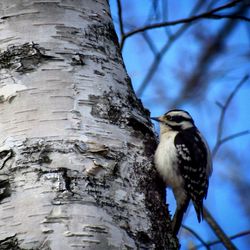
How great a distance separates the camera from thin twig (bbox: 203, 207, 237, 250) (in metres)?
3.94

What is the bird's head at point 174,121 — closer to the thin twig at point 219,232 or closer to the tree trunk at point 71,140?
the thin twig at point 219,232

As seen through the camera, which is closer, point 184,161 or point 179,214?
point 179,214

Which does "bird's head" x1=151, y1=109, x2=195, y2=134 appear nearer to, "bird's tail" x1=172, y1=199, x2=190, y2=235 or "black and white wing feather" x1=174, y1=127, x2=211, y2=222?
"black and white wing feather" x1=174, y1=127, x2=211, y2=222

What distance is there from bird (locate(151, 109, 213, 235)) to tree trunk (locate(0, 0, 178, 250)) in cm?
91

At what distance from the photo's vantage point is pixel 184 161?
14.8 ft

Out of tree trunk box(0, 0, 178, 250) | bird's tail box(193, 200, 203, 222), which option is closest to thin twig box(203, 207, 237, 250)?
bird's tail box(193, 200, 203, 222)

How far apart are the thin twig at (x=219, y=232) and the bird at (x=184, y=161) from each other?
0.08 m

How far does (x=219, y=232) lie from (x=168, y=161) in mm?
651

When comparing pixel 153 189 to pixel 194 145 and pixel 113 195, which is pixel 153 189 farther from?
pixel 194 145

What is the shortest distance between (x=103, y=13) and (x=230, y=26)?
9.24 feet

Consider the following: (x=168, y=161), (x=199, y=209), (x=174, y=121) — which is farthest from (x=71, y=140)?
(x=174, y=121)

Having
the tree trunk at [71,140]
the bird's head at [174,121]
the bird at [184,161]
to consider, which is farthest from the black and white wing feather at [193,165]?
the tree trunk at [71,140]

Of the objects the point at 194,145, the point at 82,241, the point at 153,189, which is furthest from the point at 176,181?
the point at 82,241

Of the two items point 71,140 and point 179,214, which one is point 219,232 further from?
point 71,140
